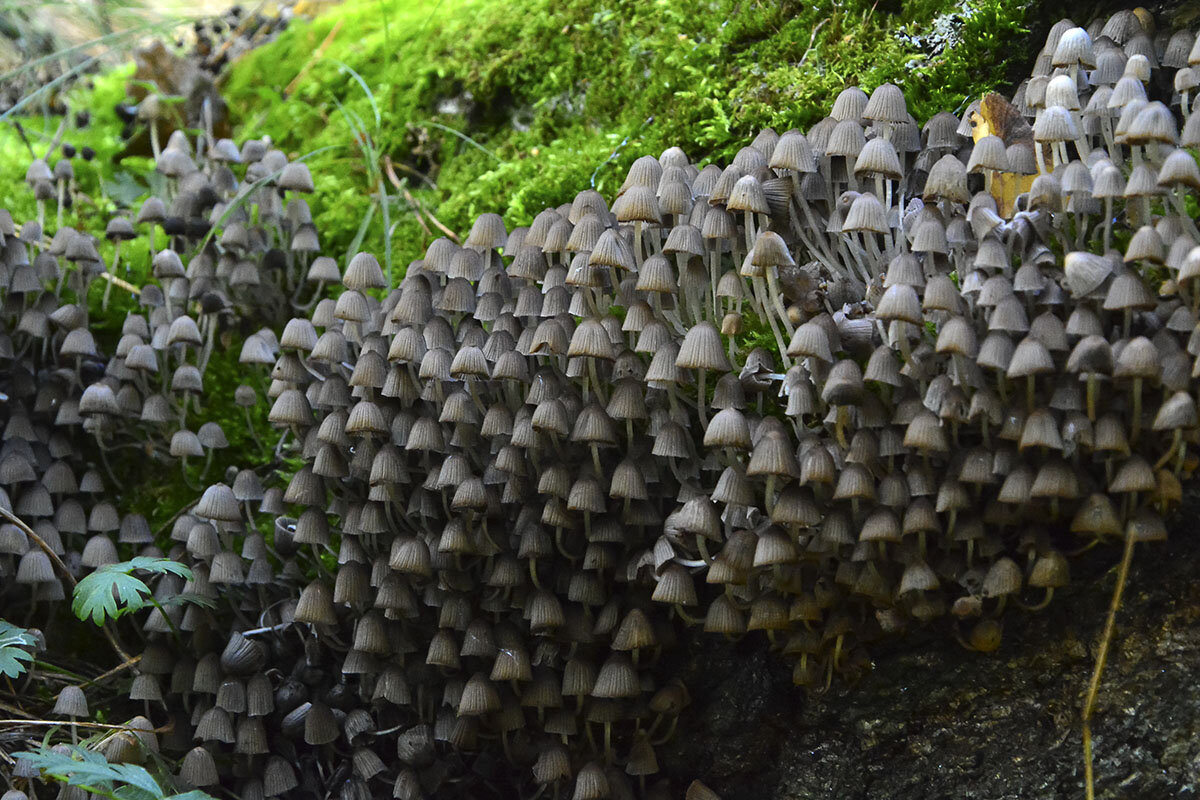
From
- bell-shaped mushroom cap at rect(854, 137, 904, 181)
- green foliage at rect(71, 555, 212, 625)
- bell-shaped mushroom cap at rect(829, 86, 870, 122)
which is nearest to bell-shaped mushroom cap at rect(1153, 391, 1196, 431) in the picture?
bell-shaped mushroom cap at rect(854, 137, 904, 181)

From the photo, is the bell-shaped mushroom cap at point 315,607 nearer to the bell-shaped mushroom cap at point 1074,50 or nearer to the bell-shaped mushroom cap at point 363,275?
the bell-shaped mushroom cap at point 363,275

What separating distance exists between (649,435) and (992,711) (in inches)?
46.8

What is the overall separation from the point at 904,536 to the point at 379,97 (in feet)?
11.1

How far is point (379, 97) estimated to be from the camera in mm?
4910

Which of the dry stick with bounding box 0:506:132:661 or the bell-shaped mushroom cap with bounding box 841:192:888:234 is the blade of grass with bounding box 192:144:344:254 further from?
the bell-shaped mushroom cap with bounding box 841:192:888:234

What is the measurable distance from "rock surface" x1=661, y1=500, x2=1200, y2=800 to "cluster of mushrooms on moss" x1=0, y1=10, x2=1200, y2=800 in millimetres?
107

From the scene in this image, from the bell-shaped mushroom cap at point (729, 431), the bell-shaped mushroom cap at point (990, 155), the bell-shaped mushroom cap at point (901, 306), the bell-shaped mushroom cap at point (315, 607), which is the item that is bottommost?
the bell-shaped mushroom cap at point (315, 607)

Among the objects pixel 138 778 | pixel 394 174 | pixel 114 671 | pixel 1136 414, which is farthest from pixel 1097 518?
pixel 394 174

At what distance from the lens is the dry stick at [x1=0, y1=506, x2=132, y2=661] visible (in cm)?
344

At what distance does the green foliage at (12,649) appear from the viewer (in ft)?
9.71

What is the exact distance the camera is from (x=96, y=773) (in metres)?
2.58

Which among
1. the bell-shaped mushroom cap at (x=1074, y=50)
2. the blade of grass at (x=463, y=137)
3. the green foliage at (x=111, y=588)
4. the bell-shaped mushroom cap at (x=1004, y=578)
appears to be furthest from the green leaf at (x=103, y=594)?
the bell-shaped mushroom cap at (x=1074, y=50)

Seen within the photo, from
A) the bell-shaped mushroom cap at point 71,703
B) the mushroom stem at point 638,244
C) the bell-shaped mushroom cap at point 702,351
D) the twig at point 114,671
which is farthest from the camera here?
the twig at point 114,671

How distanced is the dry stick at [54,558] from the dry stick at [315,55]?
270 cm
